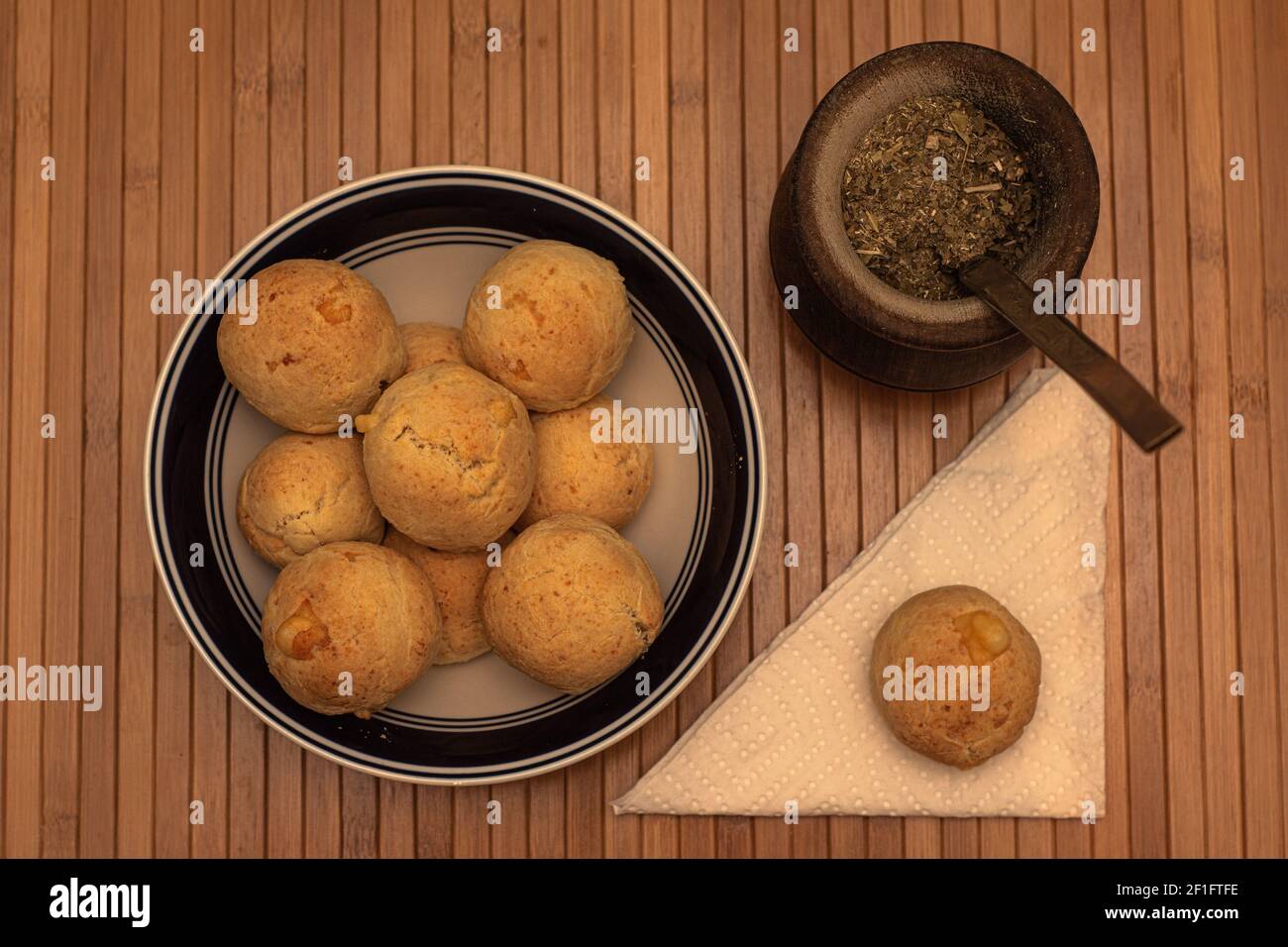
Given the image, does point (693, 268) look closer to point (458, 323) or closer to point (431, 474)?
point (458, 323)

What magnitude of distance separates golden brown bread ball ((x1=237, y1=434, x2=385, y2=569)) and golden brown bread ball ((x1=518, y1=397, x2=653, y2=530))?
4.9 inches

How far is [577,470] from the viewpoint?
0.79 meters

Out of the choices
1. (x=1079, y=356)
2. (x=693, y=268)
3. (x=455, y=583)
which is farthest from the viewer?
(x=693, y=268)

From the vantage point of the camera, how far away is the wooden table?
3.01 feet

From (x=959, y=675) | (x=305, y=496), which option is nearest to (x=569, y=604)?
(x=305, y=496)

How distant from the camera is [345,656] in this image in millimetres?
728

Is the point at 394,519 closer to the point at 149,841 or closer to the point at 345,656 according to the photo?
the point at 345,656

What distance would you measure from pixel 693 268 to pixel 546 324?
0.77 ft

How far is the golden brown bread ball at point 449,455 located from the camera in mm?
710

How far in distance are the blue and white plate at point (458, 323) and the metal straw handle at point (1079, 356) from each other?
0.64 ft

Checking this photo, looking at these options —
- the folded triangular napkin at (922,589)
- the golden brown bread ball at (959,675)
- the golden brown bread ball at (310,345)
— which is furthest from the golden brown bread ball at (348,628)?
the golden brown bread ball at (959,675)

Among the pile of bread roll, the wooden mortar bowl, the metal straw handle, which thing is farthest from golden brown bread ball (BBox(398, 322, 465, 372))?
the metal straw handle

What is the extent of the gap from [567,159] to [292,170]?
0.25 m
